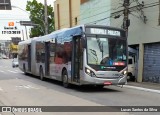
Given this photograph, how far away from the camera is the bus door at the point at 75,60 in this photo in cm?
1822

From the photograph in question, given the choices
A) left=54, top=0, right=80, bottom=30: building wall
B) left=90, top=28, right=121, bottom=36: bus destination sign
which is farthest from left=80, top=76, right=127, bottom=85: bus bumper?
left=54, top=0, right=80, bottom=30: building wall

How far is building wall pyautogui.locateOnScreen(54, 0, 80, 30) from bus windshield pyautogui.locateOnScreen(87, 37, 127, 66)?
2203cm

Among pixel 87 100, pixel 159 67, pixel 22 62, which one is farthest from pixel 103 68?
pixel 22 62

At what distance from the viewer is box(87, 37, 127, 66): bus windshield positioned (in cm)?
1736

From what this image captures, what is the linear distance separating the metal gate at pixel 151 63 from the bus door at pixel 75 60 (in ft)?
26.1

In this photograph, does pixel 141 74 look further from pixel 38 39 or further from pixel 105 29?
pixel 105 29

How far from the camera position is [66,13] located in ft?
143

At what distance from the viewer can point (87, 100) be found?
14.5 meters

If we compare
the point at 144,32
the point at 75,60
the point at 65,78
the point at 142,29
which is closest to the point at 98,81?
the point at 75,60

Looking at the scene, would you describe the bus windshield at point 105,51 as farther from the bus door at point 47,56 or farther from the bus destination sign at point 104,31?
the bus door at point 47,56

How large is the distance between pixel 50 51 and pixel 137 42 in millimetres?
6894

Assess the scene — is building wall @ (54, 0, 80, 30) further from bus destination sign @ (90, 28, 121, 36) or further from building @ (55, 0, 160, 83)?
bus destination sign @ (90, 28, 121, 36)

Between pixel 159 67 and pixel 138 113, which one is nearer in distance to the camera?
pixel 138 113

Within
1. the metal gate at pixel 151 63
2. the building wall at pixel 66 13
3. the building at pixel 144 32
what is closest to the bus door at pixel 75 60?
the building at pixel 144 32
